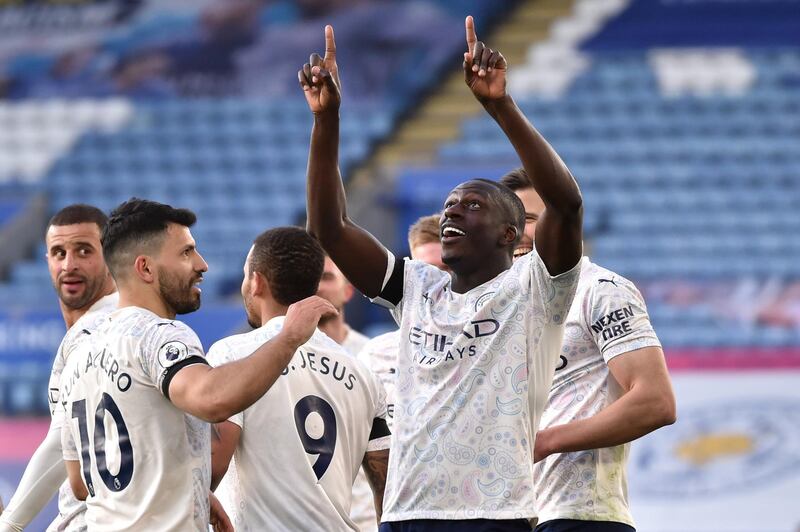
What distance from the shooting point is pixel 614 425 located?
13.4 ft

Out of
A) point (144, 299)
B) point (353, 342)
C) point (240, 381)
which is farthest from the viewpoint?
point (353, 342)

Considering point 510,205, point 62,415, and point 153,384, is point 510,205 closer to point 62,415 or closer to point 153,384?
point 153,384

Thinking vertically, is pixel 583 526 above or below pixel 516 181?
below

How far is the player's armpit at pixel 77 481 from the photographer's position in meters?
4.25

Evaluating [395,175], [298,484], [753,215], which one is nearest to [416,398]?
[298,484]

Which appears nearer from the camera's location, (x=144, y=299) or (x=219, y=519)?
(x=144, y=299)

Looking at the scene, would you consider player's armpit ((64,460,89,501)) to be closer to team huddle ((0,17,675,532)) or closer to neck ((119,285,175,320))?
team huddle ((0,17,675,532))

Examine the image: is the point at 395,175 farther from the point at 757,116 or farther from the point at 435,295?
the point at 435,295

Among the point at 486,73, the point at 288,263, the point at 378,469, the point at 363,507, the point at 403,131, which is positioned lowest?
the point at 363,507

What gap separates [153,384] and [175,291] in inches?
14.7

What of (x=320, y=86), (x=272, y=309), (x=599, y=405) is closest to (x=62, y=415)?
(x=272, y=309)

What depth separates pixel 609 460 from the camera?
4344mm

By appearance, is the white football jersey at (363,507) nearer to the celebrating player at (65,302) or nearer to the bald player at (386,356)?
the bald player at (386,356)

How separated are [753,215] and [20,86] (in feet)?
36.1
